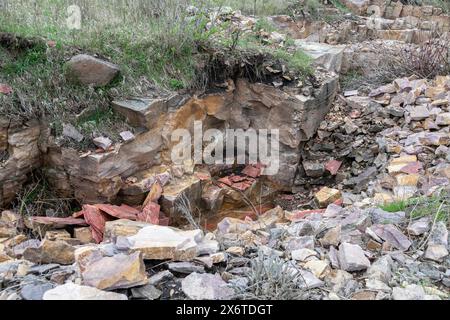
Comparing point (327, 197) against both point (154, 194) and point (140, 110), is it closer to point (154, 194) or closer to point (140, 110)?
point (154, 194)

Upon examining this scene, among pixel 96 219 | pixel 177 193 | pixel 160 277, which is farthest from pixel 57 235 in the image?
pixel 160 277

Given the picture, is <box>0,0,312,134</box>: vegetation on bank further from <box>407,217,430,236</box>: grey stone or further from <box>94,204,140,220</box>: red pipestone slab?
<box>407,217,430,236</box>: grey stone

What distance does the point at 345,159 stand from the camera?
4598 millimetres

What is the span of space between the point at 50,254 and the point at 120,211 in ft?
4.23

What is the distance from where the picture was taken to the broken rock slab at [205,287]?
6.01 feet

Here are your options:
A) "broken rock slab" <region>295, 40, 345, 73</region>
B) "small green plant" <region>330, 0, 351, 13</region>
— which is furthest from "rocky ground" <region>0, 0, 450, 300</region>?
"small green plant" <region>330, 0, 351, 13</region>

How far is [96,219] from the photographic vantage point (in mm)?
3314

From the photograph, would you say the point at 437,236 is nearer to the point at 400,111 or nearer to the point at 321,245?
the point at 321,245

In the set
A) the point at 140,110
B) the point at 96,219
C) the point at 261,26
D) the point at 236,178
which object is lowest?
the point at 236,178

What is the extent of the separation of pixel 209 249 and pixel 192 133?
87.7 inches

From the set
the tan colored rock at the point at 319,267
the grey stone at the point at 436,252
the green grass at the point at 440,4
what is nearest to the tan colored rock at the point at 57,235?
the tan colored rock at the point at 319,267

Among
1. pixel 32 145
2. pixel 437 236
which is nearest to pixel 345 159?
pixel 437 236

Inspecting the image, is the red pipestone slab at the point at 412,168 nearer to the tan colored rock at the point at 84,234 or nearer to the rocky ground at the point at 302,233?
the rocky ground at the point at 302,233

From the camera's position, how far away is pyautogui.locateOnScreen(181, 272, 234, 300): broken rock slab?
183 centimetres
